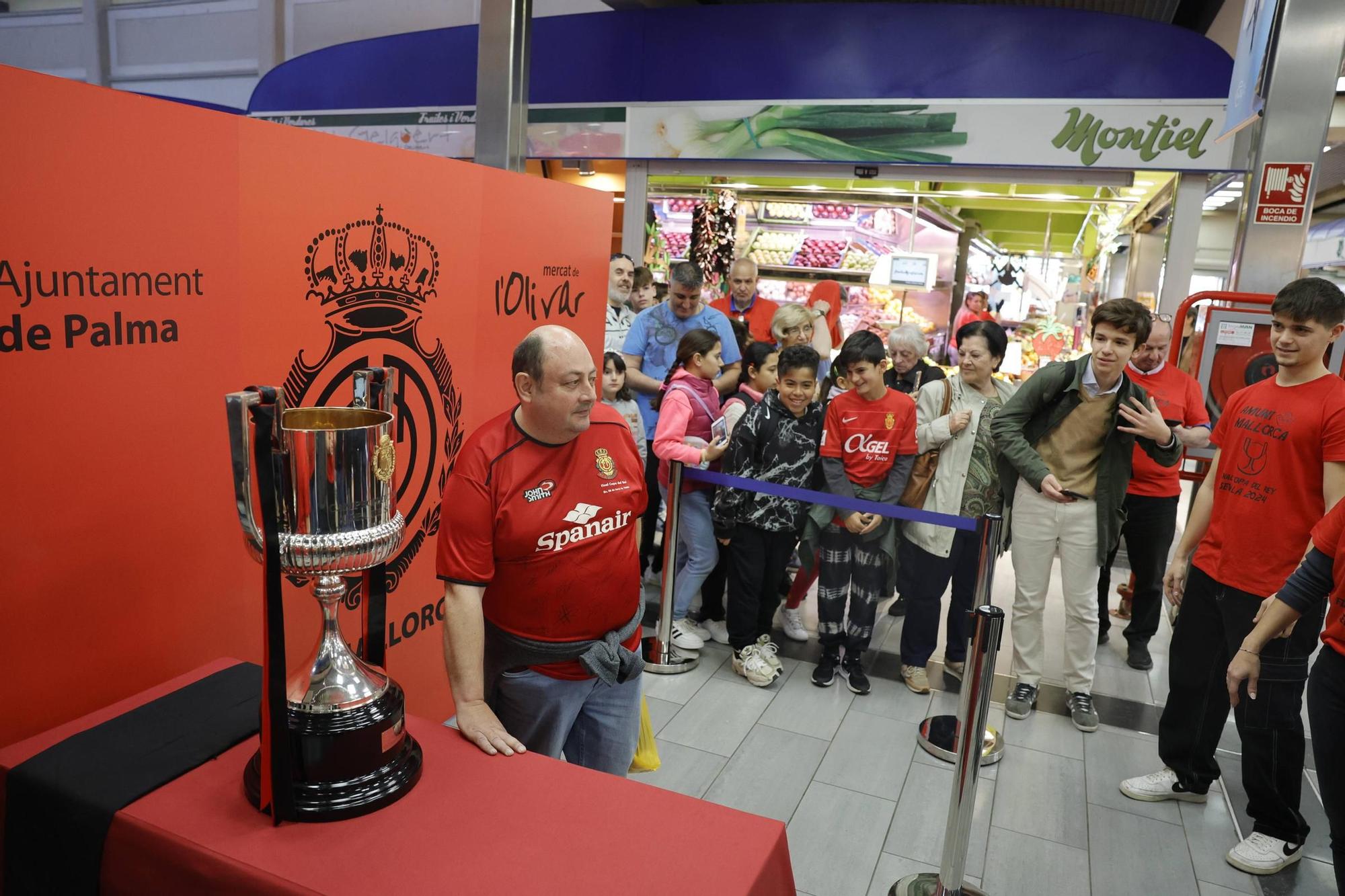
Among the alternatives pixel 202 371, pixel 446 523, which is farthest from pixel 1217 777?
pixel 202 371

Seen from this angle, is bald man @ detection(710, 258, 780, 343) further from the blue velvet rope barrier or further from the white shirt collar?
the white shirt collar

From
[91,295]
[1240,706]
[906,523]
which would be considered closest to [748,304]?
[906,523]

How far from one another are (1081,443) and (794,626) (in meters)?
1.76

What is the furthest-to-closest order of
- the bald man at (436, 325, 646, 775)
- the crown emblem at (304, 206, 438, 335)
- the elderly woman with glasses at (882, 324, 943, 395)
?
the elderly woman with glasses at (882, 324, 943, 395)
the crown emblem at (304, 206, 438, 335)
the bald man at (436, 325, 646, 775)

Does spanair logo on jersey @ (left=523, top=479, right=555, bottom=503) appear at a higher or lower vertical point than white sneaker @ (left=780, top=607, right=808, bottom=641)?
higher

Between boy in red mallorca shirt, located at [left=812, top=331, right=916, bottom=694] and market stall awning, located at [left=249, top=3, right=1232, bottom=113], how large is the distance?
401cm

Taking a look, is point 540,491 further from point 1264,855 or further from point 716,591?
point 716,591

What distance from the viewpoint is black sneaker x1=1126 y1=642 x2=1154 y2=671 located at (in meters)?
4.53

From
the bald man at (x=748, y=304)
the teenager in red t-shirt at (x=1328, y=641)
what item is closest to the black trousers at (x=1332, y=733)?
the teenager in red t-shirt at (x=1328, y=641)

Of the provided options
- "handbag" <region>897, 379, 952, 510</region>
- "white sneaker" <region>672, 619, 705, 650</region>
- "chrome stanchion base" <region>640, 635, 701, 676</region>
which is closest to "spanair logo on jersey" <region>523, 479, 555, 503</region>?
"chrome stanchion base" <region>640, 635, 701, 676</region>

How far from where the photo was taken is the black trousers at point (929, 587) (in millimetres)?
3824

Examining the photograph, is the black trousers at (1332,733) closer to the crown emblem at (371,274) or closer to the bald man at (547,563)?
the bald man at (547,563)

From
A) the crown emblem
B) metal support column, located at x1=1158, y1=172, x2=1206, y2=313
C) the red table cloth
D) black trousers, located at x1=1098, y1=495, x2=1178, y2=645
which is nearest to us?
the red table cloth

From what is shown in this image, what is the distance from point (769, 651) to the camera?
4.26 m
